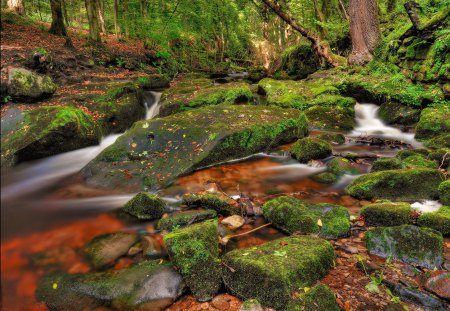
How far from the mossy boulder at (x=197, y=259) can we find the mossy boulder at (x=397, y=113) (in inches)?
329

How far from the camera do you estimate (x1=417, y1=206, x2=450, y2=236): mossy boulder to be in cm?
355

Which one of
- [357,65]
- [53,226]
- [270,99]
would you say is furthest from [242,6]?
[53,226]

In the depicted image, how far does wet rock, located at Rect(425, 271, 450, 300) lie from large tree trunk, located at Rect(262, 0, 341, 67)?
13.1m

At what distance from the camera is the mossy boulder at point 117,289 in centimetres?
290

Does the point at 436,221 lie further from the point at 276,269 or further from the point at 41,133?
the point at 41,133

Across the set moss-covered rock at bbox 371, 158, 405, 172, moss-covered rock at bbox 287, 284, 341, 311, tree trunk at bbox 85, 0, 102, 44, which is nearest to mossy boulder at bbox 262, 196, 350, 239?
moss-covered rock at bbox 287, 284, 341, 311

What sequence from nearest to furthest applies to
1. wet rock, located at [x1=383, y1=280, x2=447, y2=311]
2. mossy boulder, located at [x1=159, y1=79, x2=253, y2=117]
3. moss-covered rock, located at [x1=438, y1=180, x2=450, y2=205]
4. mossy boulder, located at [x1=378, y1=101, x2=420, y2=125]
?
wet rock, located at [x1=383, y1=280, x2=447, y2=311] → moss-covered rock, located at [x1=438, y1=180, x2=450, y2=205] → mossy boulder, located at [x1=378, y1=101, x2=420, y2=125] → mossy boulder, located at [x1=159, y1=79, x2=253, y2=117]

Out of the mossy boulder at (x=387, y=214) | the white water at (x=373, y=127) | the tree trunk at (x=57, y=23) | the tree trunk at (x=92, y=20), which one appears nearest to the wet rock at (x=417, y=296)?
the mossy boulder at (x=387, y=214)

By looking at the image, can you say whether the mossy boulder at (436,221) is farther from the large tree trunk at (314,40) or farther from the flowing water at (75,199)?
Result: the large tree trunk at (314,40)

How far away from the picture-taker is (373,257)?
128 inches

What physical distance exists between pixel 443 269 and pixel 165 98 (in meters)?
9.06

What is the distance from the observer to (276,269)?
2.73 meters

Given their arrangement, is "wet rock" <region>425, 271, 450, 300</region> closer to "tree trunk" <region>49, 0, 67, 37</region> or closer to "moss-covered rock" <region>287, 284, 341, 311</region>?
"moss-covered rock" <region>287, 284, 341, 311</region>

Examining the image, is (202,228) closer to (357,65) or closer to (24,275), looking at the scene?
(24,275)
